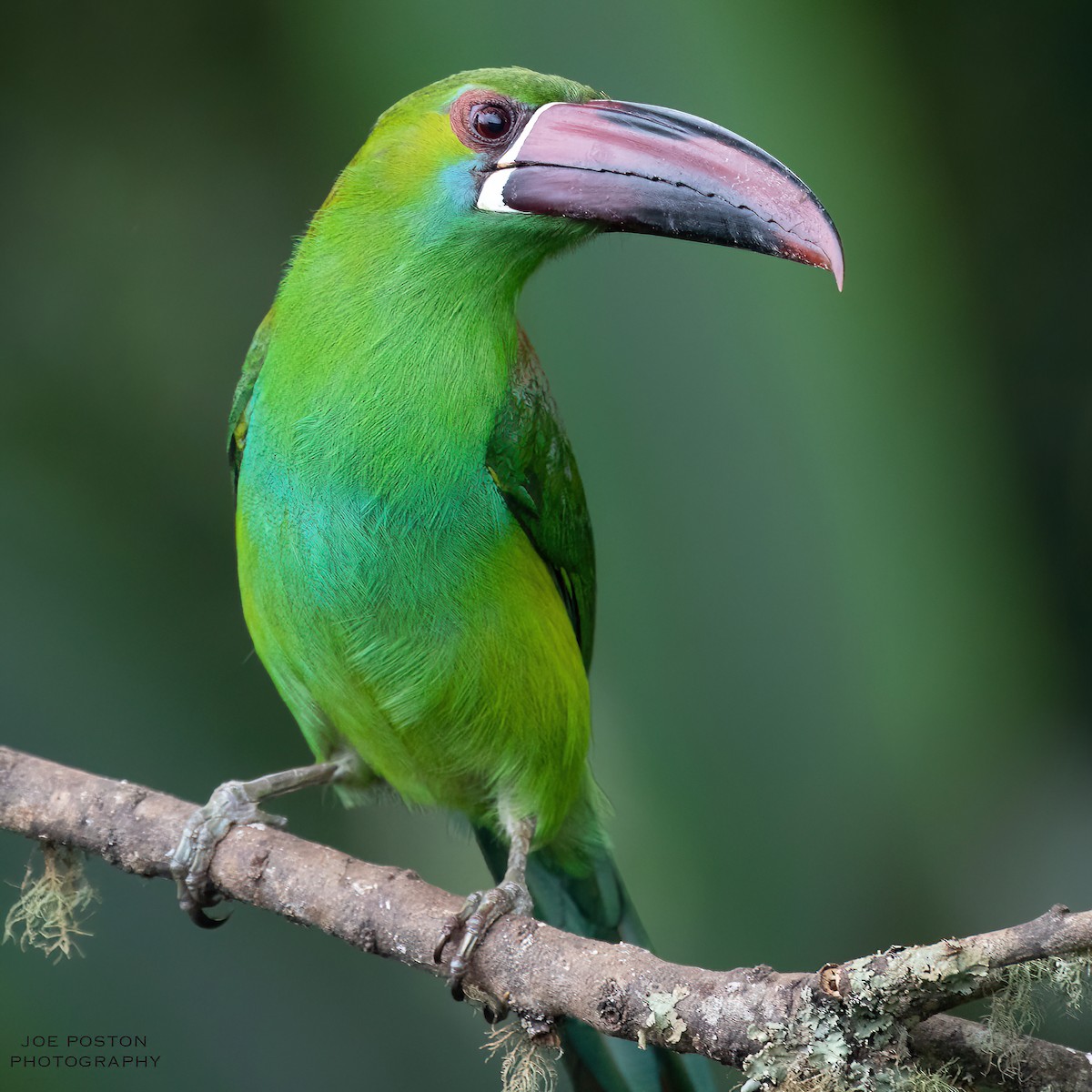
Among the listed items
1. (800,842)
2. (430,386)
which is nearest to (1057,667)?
(800,842)

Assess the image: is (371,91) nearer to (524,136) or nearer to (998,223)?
(524,136)

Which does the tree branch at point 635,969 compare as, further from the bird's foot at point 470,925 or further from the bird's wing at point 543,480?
the bird's wing at point 543,480

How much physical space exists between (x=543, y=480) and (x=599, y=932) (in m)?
1.24

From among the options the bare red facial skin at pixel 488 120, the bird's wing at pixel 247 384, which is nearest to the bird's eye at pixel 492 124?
the bare red facial skin at pixel 488 120

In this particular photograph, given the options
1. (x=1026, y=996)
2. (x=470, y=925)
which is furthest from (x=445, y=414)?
(x=1026, y=996)

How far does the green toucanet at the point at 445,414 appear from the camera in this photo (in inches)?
99.7

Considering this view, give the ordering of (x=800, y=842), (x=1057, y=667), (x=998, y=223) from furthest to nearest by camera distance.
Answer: (x=998, y=223), (x=1057, y=667), (x=800, y=842)

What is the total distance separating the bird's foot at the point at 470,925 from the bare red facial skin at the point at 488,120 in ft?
4.91

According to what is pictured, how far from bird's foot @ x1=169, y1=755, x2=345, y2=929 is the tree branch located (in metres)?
0.02

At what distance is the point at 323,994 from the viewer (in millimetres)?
3582

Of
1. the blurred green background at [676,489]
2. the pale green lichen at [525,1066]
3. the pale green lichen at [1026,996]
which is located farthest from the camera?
the blurred green background at [676,489]

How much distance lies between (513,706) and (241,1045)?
1370mm

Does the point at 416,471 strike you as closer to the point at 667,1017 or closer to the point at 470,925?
the point at 470,925

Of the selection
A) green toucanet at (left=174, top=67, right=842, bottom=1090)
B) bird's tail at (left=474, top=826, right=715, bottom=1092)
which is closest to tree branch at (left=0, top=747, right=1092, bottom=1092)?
green toucanet at (left=174, top=67, right=842, bottom=1090)
